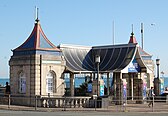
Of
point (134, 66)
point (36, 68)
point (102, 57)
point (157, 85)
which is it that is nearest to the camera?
point (36, 68)

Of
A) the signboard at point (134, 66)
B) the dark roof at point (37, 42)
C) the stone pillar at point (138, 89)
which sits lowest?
the stone pillar at point (138, 89)

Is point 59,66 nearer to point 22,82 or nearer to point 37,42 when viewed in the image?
point 37,42

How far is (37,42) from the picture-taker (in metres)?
32.9

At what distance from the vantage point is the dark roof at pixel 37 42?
32.6 m

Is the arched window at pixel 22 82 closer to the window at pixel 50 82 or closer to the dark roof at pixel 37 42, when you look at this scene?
the window at pixel 50 82

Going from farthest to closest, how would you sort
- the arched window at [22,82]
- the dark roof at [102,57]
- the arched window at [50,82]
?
the dark roof at [102,57], the arched window at [50,82], the arched window at [22,82]

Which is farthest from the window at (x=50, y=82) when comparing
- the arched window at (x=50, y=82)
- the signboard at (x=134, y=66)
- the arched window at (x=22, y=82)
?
the signboard at (x=134, y=66)

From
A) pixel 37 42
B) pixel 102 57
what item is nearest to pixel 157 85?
pixel 102 57

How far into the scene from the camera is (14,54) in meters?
33.7

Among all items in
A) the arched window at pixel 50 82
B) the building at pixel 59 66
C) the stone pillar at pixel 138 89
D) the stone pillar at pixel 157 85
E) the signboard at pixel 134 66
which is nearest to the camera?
the building at pixel 59 66

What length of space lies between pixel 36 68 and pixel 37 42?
2.54 meters

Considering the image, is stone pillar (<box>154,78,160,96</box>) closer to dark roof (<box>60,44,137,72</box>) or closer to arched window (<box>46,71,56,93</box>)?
dark roof (<box>60,44,137,72</box>)

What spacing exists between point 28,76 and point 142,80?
11784 millimetres

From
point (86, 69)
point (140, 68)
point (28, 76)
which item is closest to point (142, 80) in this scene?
point (140, 68)
